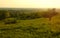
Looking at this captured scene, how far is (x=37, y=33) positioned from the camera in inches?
57.7

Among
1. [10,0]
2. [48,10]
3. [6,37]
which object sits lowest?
[6,37]

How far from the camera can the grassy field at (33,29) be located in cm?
144

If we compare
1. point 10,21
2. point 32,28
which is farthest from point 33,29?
point 10,21

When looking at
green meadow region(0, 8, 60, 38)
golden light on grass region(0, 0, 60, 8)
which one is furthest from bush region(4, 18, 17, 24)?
golden light on grass region(0, 0, 60, 8)

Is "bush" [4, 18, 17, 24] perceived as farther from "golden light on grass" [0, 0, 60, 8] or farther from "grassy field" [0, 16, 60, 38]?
"golden light on grass" [0, 0, 60, 8]

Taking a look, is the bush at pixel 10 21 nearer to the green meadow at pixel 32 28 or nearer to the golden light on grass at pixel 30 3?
the green meadow at pixel 32 28

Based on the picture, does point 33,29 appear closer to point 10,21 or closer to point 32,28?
point 32,28

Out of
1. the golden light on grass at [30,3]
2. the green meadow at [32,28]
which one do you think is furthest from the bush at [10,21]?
the golden light on grass at [30,3]

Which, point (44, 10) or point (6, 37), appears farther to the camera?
point (44, 10)

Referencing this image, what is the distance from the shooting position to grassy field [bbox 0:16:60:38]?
144 cm

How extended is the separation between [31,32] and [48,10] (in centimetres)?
36

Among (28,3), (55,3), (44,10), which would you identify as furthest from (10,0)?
(55,3)

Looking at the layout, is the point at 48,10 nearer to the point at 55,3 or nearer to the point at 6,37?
the point at 55,3

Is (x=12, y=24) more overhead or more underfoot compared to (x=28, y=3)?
more underfoot
